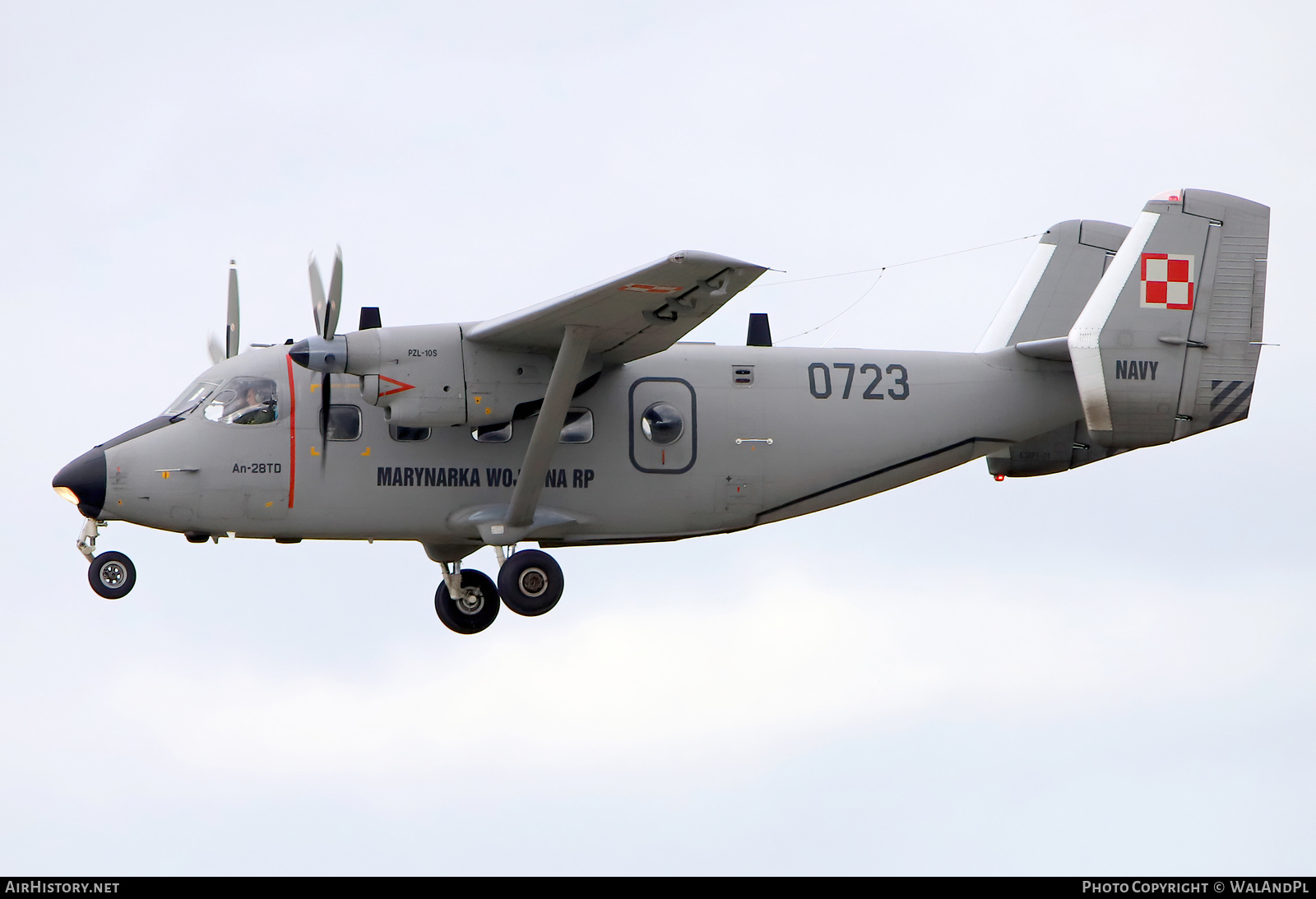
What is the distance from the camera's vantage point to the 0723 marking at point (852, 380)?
71.8 feet

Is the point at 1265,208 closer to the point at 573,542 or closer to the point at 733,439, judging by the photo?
the point at 733,439

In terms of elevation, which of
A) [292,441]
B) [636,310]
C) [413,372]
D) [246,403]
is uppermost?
[636,310]

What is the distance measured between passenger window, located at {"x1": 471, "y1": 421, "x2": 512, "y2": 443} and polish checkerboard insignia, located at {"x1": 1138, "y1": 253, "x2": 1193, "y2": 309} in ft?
25.3

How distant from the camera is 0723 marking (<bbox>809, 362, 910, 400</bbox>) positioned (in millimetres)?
21891

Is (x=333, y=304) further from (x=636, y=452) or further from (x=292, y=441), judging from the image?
(x=636, y=452)

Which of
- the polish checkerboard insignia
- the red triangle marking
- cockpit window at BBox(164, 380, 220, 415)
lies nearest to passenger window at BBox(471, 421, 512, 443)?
the red triangle marking

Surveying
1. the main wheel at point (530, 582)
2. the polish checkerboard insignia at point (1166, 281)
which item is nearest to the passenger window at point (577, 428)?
the main wheel at point (530, 582)

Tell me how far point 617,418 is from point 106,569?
6009 mm

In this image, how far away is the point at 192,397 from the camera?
20.9 m

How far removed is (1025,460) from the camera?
23.1m

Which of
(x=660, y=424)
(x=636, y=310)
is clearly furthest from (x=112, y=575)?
(x=636, y=310)

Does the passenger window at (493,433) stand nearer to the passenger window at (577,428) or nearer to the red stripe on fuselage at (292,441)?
the passenger window at (577,428)

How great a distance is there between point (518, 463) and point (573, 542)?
47.0 inches

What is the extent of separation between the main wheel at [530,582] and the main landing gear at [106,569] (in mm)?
4158
